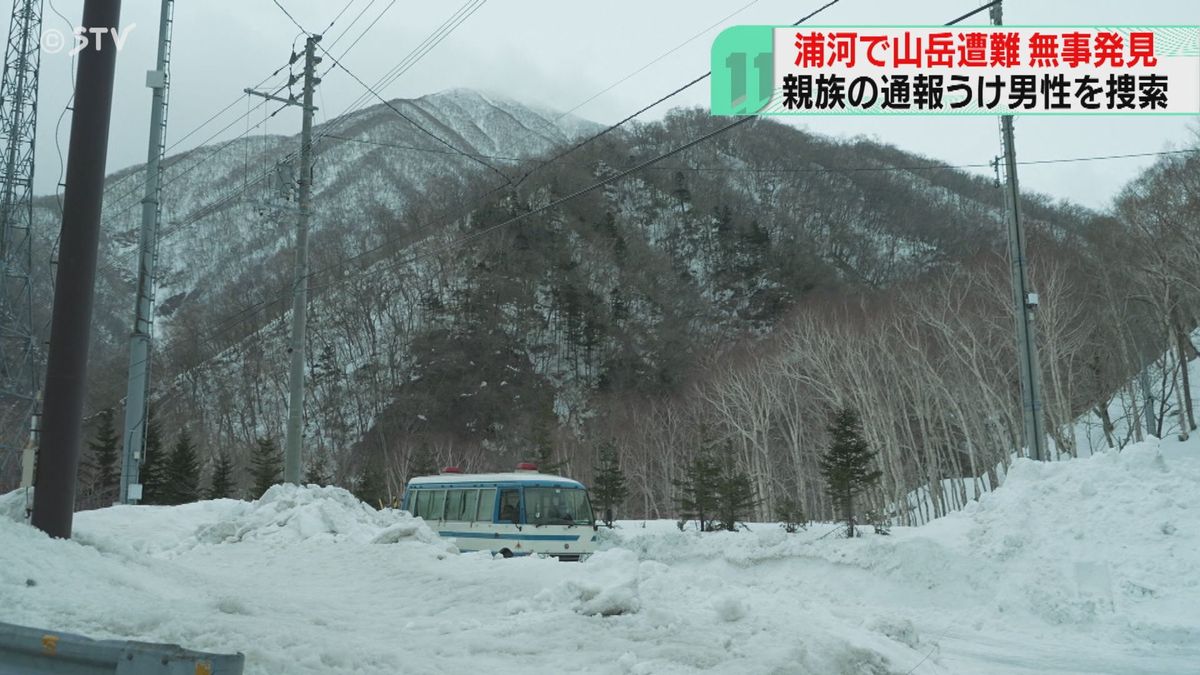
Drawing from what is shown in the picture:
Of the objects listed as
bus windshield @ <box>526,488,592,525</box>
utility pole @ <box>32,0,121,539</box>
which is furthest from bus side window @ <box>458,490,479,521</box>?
utility pole @ <box>32,0,121,539</box>

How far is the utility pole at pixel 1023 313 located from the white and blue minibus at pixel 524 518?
10074 mm

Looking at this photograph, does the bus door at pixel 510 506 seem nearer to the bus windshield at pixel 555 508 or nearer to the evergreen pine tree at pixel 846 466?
the bus windshield at pixel 555 508

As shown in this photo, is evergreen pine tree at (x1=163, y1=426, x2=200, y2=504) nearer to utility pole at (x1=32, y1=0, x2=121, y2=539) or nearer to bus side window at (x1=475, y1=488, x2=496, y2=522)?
bus side window at (x1=475, y1=488, x2=496, y2=522)

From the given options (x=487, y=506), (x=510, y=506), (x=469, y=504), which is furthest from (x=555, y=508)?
(x=469, y=504)

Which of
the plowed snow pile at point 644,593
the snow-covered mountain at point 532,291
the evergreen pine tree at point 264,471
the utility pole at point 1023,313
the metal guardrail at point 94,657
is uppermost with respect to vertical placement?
the snow-covered mountain at point 532,291

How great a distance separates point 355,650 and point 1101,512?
12.7 metres

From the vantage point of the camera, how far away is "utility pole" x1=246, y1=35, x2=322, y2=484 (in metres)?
20.5

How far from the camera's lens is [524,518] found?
20.4 meters

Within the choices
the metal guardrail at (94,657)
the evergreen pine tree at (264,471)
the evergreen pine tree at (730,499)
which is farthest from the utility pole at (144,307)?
the evergreen pine tree at (264,471)

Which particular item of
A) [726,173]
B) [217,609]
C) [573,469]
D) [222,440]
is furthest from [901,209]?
[217,609]

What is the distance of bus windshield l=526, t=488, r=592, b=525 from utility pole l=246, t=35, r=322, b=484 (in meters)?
5.62

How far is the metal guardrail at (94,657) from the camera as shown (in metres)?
4.64

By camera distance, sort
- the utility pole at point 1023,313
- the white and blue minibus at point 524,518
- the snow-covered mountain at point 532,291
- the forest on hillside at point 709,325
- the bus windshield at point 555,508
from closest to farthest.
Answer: the utility pole at point 1023,313 < the white and blue minibus at point 524,518 < the bus windshield at point 555,508 < the forest on hillside at point 709,325 < the snow-covered mountain at point 532,291

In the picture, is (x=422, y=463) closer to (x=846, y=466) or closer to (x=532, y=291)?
(x=846, y=466)
